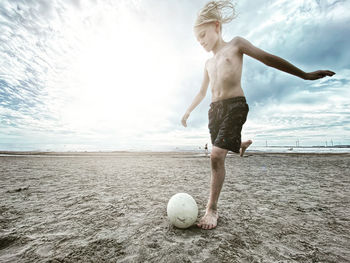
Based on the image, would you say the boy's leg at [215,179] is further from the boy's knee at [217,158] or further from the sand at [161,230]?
the sand at [161,230]

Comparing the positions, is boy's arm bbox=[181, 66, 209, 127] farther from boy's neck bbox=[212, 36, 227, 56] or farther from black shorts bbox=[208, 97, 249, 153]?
black shorts bbox=[208, 97, 249, 153]

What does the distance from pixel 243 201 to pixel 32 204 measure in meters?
3.74

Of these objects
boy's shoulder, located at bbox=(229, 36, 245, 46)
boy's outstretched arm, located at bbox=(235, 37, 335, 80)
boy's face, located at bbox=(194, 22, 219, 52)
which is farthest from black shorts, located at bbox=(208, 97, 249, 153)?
boy's face, located at bbox=(194, 22, 219, 52)

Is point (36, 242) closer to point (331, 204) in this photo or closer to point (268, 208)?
point (268, 208)

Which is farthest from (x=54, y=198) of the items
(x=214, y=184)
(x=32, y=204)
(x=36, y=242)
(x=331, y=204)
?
(x=331, y=204)

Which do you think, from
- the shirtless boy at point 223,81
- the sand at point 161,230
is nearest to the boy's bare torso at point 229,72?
the shirtless boy at point 223,81

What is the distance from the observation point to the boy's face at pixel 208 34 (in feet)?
8.10

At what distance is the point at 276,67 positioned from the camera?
199 cm

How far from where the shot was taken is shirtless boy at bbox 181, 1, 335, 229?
2.05 metres

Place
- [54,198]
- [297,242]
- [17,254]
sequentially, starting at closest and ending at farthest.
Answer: [17,254] → [297,242] → [54,198]

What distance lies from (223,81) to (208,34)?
790 mm

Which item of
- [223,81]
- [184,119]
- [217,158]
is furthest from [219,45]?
[217,158]

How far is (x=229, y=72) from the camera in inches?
87.5

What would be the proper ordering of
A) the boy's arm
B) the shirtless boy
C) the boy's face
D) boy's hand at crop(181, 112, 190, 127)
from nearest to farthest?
1. the shirtless boy
2. the boy's face
3. the boy's arm
4. boy's hand at crop(181, 112, 190, 127)
